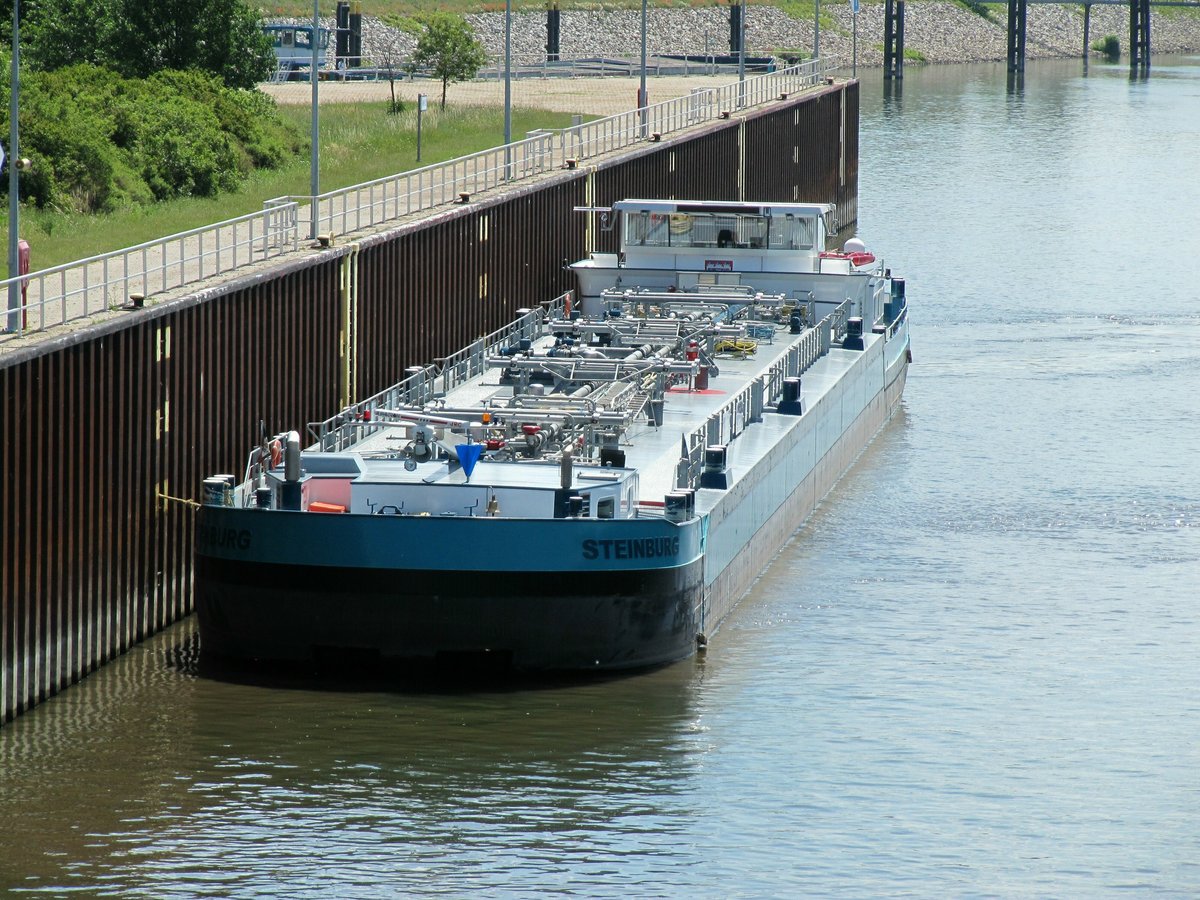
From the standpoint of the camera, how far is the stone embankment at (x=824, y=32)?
441 ft

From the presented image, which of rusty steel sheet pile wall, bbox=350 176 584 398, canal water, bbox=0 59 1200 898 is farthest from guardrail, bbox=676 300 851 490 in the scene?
rusty steel sheet pile wall, bbox=350 176 584 398

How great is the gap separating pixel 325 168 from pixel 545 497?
32438mm

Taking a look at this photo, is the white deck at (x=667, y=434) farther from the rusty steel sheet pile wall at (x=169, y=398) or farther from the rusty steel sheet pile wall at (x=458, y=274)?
the rusty steel sheet pile wall at (x=169, y=398)

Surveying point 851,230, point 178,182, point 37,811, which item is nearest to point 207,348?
point 37,811

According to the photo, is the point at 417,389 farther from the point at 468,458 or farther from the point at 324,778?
the point at 324,778

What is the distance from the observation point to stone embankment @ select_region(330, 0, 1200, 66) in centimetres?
13438

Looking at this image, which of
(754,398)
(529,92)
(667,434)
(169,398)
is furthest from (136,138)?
(529,92)

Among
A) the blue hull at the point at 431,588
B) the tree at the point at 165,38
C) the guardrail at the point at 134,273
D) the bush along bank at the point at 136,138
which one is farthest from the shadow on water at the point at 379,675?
the tree at the point at 165,38

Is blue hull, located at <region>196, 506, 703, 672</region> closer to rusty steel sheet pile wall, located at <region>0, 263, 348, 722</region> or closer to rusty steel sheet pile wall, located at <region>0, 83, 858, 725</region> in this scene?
rusty steel sheet pile wall, located at <region>0, 263, 348, 722</region>

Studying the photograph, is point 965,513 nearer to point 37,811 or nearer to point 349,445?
point 349,445

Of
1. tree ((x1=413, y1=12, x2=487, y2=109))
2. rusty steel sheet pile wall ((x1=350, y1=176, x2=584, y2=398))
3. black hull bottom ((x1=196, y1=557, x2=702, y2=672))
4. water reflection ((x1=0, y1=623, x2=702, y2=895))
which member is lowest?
water reflection ((x1=0, y1=623, x2=702, y2=895))

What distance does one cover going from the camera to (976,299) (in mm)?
61250

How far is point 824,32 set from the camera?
A: 156m

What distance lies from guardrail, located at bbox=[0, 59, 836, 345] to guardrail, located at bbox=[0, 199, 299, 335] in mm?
24
